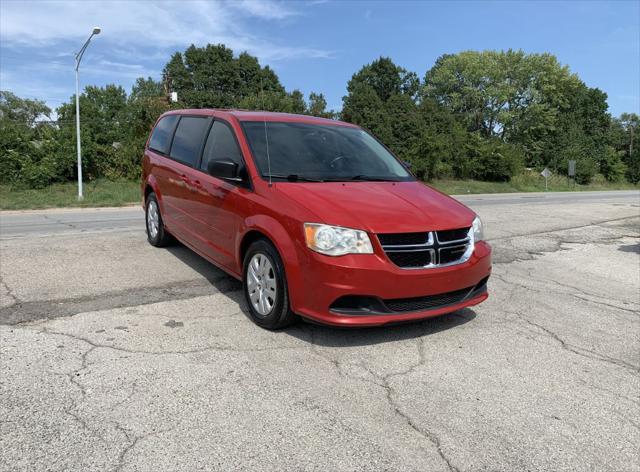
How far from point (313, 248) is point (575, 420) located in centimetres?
194

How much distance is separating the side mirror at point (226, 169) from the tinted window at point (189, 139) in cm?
112

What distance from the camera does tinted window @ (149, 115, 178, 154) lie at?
6.41 metres

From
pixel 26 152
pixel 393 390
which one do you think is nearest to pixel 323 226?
pixel 393 390

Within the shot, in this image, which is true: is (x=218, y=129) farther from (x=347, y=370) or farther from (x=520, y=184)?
(x=520, y=184)

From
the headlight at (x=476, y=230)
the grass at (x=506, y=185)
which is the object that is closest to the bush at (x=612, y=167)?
the grass at (x=506, y=185)

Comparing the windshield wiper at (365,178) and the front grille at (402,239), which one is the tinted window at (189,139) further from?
the front grille at (402,239)

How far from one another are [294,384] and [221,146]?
265 centimetres

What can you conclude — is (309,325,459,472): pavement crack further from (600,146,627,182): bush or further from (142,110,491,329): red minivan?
(600,146,627,182): bush

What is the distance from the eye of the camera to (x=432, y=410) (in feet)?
9.72

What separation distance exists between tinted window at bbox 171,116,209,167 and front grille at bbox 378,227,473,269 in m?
2.69

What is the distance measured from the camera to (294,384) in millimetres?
3197

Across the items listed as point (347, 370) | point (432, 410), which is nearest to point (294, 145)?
point (347, 370)

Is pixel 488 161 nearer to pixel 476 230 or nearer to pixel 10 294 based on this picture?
pixel 476 230

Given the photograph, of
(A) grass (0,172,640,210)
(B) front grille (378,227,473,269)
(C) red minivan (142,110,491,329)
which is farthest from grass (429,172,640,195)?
(B) front grille (378,227,473,269)
